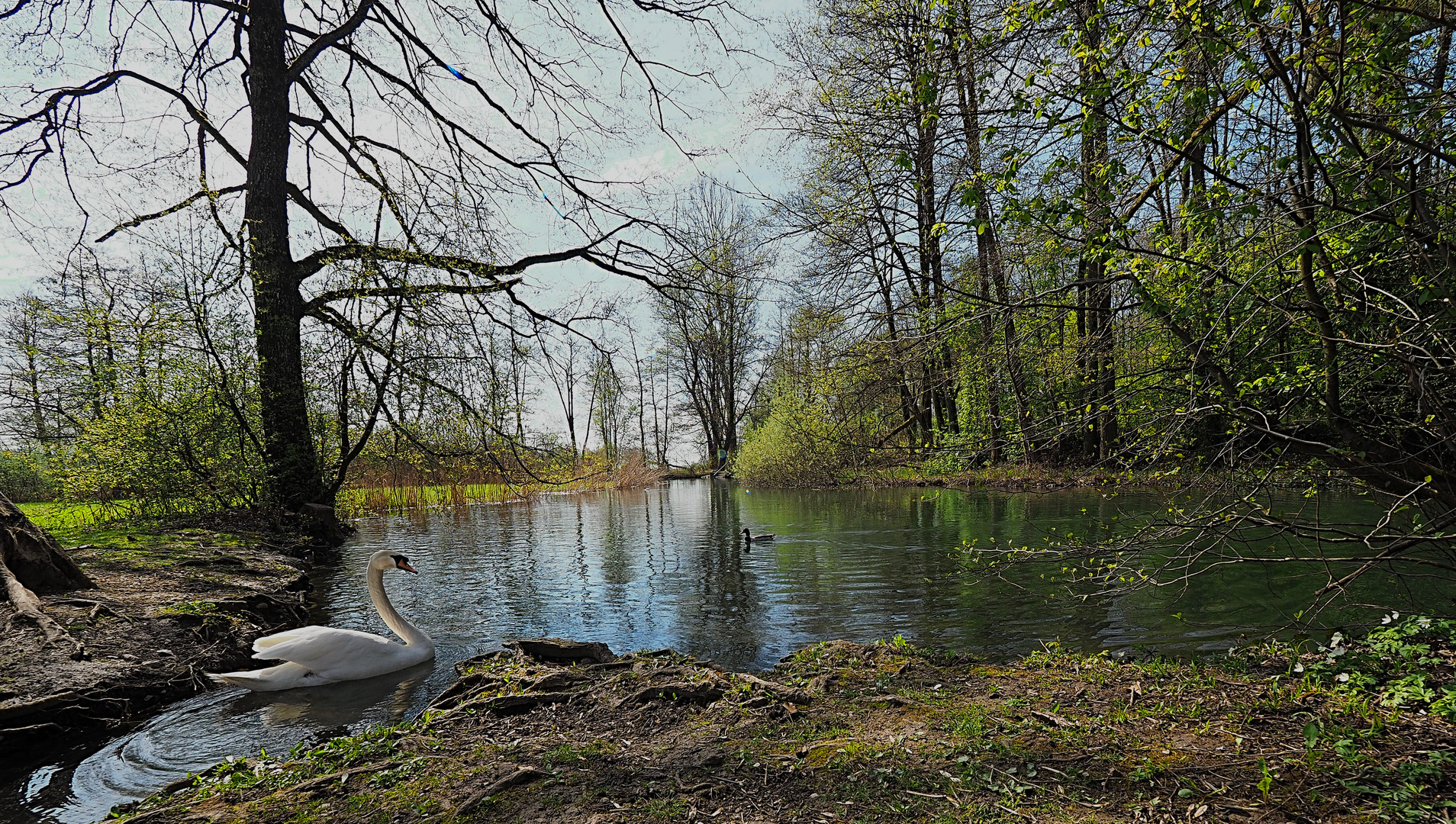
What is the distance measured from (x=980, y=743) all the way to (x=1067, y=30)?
4.05 m

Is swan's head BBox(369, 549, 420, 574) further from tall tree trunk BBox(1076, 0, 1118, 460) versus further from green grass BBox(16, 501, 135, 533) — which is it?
tall tree trunk BBox(1076, 0, 1118, 460)

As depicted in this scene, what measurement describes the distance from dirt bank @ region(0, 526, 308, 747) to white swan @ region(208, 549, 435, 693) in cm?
43

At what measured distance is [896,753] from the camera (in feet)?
10.5

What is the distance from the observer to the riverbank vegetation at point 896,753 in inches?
106

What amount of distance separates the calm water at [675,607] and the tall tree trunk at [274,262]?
2194 mm

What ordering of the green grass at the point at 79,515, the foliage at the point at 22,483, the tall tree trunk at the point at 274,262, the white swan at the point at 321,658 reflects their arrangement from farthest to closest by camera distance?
the foliage at the point at 22,483 → the green grass at the point at 79,515 → the tall tree trunk at the point at 274,262 → the white swan at the point at 321,658

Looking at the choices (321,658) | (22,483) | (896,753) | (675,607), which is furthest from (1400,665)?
(22,483)

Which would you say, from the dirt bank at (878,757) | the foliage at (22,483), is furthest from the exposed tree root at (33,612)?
the foliage at (22,483)

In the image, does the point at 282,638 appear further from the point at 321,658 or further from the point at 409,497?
the point at 409,497

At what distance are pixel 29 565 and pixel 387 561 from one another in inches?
105

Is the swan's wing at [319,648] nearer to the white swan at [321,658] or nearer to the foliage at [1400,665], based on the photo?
the white swan at [321,658]

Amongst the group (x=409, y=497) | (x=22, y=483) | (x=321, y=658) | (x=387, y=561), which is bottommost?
(x=321, y=658)

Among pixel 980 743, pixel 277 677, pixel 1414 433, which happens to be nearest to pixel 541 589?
pixel 277 677

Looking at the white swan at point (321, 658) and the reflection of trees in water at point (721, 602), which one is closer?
the white swan at point (321, 658)
